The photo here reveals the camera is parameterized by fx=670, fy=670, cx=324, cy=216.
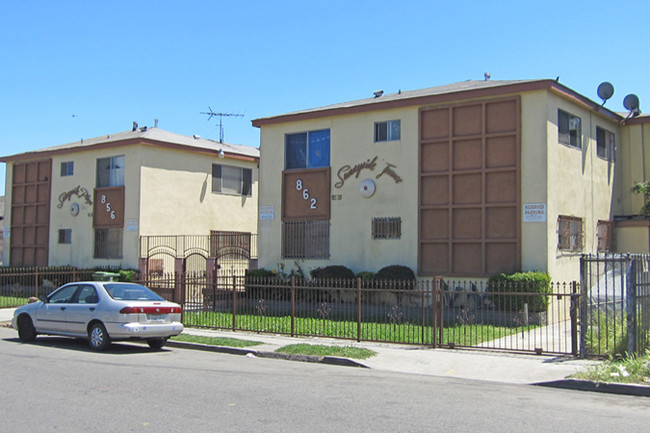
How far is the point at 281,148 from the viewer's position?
23.3m

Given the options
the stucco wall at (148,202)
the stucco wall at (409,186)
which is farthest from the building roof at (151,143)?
the stucco wall at (409,186)

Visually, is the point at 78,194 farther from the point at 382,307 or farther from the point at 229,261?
the point at 382,307

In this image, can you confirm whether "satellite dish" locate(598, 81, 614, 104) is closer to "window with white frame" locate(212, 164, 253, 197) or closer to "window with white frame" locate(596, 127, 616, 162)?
"window with white frame" locate(596, 127, 616, 162)

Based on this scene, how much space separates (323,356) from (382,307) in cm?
766

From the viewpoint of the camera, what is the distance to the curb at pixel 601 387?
9555 mm

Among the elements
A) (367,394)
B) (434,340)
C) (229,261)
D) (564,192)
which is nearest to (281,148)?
(229,261)

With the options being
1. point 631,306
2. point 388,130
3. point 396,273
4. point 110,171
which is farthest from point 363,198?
point 110,171

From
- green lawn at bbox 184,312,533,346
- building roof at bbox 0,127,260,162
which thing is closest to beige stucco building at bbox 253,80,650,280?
green lawn at bbox 184,312,533,346

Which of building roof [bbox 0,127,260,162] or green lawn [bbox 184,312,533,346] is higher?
building roof [bbox 0,127,260,162]

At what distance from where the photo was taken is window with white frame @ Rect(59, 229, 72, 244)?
29.5 meters

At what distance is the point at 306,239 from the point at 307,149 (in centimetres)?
307

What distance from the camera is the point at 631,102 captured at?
22844 mm

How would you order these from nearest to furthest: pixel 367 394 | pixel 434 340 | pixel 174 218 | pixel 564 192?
pixel 367 394
pixel 434 340
pixel 564 192
pixel 174 218

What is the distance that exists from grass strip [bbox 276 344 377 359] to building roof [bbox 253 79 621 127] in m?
9.09
